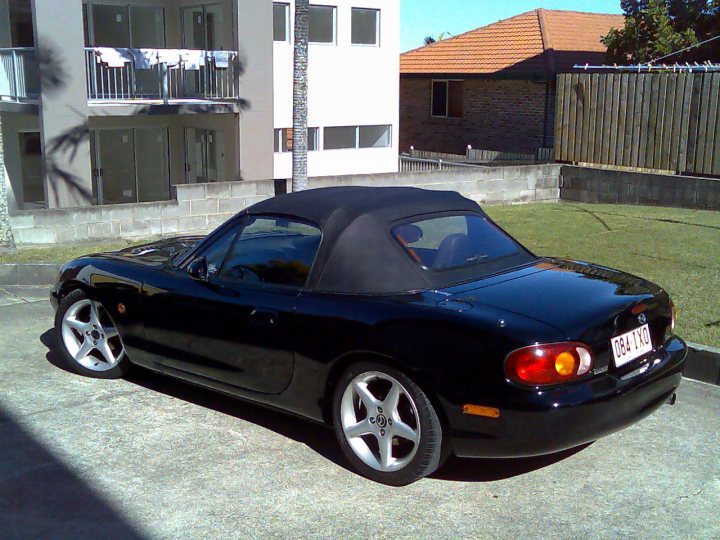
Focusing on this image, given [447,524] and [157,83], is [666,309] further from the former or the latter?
[157,83]

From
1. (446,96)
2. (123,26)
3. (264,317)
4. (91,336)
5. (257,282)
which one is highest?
(123,26)

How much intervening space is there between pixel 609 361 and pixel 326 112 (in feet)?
63.2

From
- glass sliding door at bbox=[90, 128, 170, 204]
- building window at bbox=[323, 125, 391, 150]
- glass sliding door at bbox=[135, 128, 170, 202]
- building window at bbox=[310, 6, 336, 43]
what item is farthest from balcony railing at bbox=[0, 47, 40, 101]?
building window at bbox=[323, 125, 391, 150]

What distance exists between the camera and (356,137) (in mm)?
24109

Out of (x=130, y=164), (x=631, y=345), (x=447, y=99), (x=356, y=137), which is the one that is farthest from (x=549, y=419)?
(x=447, y=99)

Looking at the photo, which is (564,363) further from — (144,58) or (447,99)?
(447,99)

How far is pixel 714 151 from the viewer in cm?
1571

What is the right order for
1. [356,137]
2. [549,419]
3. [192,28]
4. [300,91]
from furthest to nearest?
[356,137] → [192,28] → [300,91] → [549,419]

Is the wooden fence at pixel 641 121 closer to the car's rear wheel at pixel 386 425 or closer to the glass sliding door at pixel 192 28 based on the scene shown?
the glass sliding door at pixel 192 28

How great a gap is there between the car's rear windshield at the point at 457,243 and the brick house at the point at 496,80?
2238 centimetres

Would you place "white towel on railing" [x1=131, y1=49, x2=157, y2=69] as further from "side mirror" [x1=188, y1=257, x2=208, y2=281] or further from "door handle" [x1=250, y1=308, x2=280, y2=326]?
"door handle" [x1=250, y1=308, x2=280, y2=326]

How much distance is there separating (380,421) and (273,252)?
54.3 inches

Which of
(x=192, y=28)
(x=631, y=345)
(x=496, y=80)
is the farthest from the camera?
(x=496, y=80)

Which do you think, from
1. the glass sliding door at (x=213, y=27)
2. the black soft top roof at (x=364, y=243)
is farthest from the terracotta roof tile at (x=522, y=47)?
the black soft top roof at (x=364, y=243)
